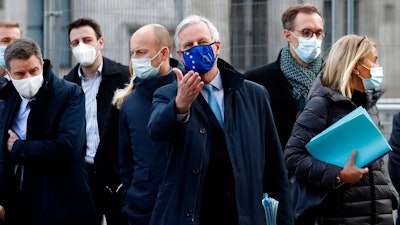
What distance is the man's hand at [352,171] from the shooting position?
659cm

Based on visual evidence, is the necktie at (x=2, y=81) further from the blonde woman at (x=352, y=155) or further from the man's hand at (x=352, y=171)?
the man's hand at (x=352, y=171)

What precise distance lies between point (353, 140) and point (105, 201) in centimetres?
252

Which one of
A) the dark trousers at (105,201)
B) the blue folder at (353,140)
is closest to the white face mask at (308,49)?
the dark trousers at (105,201)

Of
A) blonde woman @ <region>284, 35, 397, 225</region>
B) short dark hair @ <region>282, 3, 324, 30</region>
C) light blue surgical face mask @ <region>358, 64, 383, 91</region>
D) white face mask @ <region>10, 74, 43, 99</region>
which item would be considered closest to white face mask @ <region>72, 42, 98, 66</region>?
white face mask @ <region>10, 74, 43, 99</region>

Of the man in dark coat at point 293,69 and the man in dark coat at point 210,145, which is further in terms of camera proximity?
the man in dark coat at point 293,69

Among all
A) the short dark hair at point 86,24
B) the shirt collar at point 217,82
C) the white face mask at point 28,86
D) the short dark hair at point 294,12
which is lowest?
the white face mask at point 28,86

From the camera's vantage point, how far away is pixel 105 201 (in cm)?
853

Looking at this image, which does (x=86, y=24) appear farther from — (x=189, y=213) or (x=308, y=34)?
(x=189, y=213)

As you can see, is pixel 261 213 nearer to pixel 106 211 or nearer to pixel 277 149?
pixel 277 149

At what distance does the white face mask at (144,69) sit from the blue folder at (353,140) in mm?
1300

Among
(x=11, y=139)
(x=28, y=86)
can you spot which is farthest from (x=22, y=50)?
(x=11, y=139)

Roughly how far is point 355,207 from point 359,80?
0.80 m

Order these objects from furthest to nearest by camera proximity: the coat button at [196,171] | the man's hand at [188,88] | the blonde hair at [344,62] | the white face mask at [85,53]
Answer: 1. the white face mask at [85,53]
2. the blonde hair at [344,62]
3. the coat button at [196,171]
4. the man's hand at [188,88]

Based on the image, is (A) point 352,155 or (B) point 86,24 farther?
(B) point 86,24
